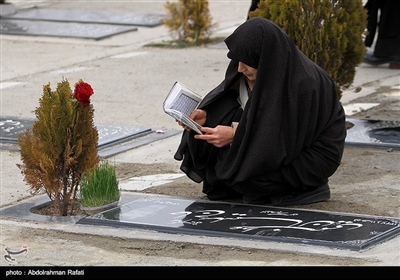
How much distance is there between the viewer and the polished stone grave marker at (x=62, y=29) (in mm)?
13703

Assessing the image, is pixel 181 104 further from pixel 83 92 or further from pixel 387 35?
pixel 387 35

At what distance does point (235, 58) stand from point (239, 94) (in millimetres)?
391

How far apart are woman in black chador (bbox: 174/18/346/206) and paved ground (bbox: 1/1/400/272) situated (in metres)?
0.56

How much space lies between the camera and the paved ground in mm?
4953

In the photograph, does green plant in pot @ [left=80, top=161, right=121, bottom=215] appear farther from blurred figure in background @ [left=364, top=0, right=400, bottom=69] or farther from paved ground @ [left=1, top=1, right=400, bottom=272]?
blurred figure in background @ [left=364, top=0, right=400, bottom=69]

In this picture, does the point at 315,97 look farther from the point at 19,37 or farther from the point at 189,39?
the point at 19,37

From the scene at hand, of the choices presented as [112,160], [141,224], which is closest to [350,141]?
[112,160]

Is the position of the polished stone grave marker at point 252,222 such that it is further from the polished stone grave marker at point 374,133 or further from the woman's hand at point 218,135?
the polished stone grave marker at point 374,133

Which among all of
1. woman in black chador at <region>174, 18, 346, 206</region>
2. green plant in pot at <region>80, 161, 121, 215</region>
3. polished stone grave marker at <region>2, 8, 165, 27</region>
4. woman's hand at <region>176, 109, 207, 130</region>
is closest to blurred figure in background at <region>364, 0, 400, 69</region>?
polished stone grave marker at <region>2, 8, 165, 27</region>

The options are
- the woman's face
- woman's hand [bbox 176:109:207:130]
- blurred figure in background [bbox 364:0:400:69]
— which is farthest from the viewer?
blurred figure in background [bbox 364:0:400:69]

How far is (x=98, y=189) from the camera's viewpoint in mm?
5699

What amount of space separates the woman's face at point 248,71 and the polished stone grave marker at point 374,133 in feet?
6.94

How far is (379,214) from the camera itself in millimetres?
5738

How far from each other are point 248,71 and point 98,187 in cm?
112
